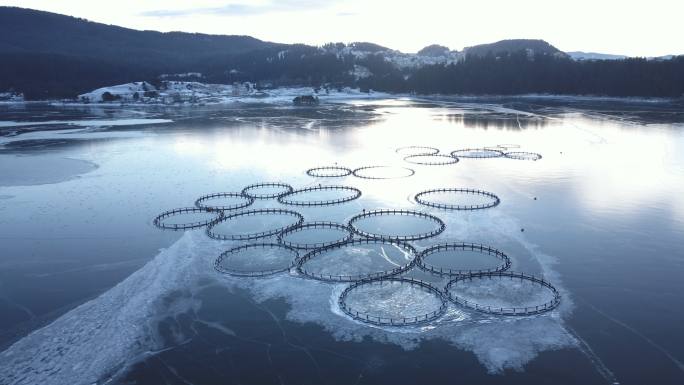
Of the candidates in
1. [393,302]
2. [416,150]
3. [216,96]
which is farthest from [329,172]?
[216,96]

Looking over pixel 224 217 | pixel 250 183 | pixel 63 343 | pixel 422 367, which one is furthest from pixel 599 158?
pixel 63 343

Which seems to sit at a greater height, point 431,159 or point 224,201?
point 431,159

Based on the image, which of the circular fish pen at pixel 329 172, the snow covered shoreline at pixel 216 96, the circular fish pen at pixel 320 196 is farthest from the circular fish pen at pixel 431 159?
the snow covered shoreline at pixel 216 96

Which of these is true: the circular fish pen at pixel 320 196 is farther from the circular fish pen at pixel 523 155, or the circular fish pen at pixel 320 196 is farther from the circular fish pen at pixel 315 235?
the circular fish pen at pixel 523 155

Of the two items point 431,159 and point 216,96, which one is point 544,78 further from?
point 431,159

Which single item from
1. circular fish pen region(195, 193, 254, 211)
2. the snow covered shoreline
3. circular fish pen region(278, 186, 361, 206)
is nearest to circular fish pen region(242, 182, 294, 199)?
circular fish pen region(195, 193, 254, 211)

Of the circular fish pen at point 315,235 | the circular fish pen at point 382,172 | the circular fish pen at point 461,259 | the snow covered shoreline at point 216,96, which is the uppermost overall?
the snow covered shoreline at point 216,96

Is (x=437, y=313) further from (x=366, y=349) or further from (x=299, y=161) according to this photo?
(x=299, y=161)
